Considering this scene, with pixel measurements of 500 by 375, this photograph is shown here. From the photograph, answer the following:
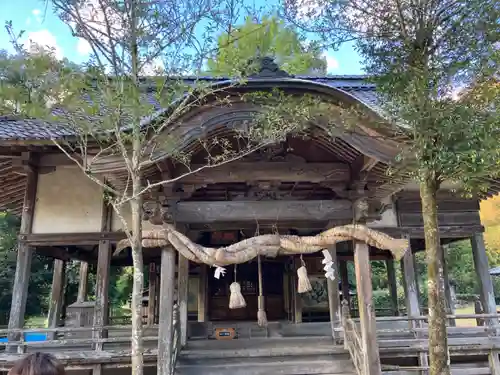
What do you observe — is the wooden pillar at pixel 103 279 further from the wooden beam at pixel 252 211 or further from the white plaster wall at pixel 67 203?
the wooden beam at pixel 252 211

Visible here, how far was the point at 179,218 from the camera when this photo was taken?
6.21 meters

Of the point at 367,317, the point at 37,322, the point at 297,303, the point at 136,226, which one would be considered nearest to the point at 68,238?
the point at 136,226

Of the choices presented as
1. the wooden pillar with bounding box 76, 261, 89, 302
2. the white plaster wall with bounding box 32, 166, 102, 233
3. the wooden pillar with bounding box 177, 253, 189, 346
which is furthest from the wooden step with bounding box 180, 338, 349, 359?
the wooden pillar with bounding box 76, 261, 89, 302

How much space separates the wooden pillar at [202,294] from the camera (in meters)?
10.5

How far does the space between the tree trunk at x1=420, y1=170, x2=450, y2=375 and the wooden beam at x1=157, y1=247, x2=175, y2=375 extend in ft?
11.2

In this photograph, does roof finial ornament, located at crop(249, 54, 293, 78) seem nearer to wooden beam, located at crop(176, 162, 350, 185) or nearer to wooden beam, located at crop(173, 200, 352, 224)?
wooden beam, located at crop(176, 162, 350, 185)

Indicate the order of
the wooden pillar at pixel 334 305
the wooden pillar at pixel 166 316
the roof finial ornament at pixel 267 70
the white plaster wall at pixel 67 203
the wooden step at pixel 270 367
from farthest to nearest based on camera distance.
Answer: the white plaster wall at pixel 67 203 → the wooden pillar at pixel 334 305 → the wooden step at pixel 270 367 → the wooden pillar at pixel 166 316 → the roof finial ornament at pixel 267 70

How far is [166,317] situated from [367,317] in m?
2.88

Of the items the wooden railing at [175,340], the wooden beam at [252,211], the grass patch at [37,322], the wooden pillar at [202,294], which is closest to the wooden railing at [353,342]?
the wooden beam at [252,211]

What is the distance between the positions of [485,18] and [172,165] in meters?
4.41

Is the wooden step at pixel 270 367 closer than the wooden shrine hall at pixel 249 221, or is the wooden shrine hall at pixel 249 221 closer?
the wooden shrine hall at pixel 249 221

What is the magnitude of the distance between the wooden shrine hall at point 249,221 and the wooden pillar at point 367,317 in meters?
0.02

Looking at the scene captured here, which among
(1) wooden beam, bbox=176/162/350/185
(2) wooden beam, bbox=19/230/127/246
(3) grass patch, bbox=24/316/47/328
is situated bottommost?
(3) grass patch, bbox=24/316/47/328

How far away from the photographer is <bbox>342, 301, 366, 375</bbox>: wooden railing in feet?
19.6
